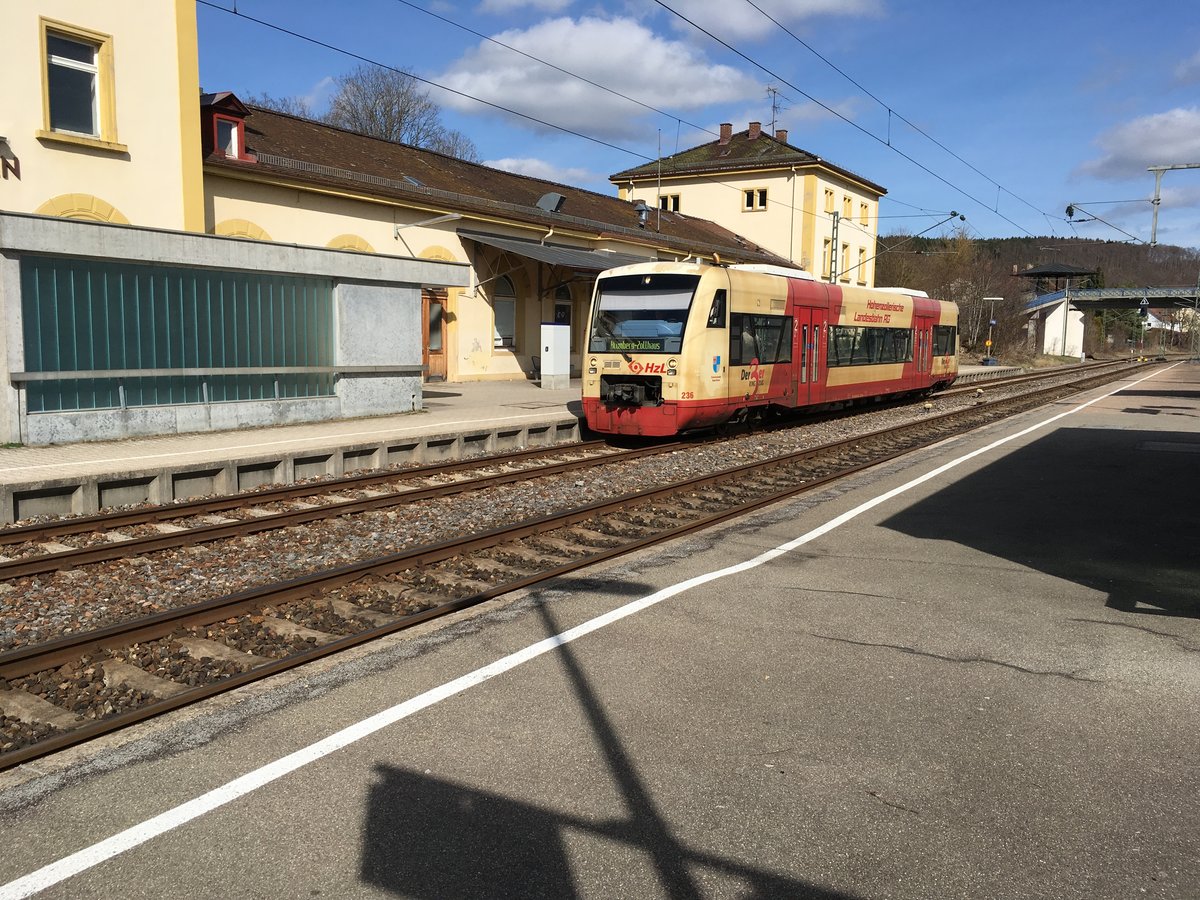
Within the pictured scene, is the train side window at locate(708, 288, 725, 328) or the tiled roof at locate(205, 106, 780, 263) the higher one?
the tiled roof at locate(205, 106, 780, 263)

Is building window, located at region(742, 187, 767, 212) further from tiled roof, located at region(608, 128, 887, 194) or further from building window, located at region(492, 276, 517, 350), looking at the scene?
building window, located at region(492, 276, 517, 350)

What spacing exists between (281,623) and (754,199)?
165 ft

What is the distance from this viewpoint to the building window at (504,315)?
28219 mm

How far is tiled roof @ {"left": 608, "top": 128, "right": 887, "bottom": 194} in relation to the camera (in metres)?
50.9

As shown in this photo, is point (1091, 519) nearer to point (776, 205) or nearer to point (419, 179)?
point (419, 179)

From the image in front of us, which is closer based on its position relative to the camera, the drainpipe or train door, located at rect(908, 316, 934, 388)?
train door, located at rect(908, 316, 934, 388)

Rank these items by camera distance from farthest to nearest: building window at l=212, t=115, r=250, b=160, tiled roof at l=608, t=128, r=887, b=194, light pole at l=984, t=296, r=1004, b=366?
light pole at l=984, t=296, r=1004, b=366 → tiled roof at l=608, t=128, r=887, b=194 → building window at l=212, t=115, r=250, b=160

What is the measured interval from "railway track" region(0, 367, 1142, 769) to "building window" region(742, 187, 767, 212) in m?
45.0

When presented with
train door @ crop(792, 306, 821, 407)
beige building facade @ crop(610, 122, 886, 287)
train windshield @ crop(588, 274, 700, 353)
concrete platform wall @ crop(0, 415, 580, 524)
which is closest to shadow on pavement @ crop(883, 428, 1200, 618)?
train door @ crop(792, 306, 821, 407)

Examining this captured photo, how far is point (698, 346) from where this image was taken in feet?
49.2

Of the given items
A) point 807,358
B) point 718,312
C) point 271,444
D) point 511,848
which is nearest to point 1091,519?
point 718,312

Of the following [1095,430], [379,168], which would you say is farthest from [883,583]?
[379,168]

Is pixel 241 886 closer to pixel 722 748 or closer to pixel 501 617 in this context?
pixel 722 748

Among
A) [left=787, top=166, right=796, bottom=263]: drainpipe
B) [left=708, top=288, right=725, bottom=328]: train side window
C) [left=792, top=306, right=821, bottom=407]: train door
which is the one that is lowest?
[left=792, top=306, right=821, bottom=407]: train door
